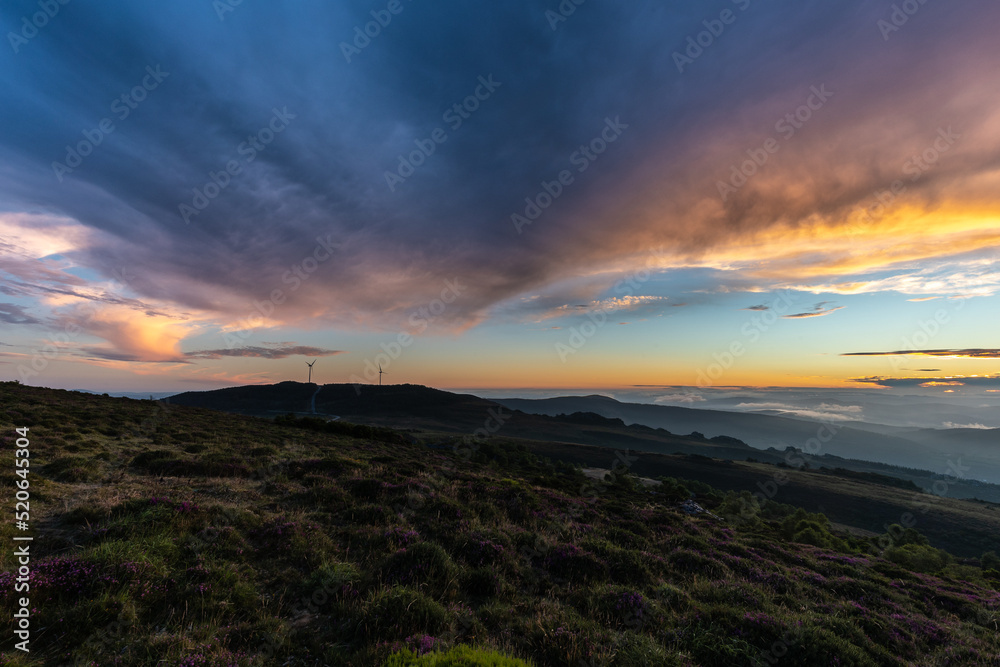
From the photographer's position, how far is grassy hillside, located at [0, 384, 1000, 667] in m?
5.72

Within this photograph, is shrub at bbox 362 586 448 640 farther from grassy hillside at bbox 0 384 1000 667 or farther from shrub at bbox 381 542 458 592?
shrub at bbox 381 542 458 592

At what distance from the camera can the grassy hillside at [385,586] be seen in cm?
572

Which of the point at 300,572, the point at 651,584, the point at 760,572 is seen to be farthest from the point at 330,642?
the point at 760,572

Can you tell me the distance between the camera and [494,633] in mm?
6922

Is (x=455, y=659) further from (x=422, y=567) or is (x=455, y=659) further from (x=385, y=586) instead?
(x=422, y=567)

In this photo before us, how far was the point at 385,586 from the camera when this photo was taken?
767cm

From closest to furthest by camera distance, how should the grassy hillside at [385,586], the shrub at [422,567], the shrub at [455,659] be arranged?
the shrub at [455,659]
the grassy hillside at [385,586]
the shrub at [422,567]

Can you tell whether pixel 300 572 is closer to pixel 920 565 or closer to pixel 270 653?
pixel 270 653

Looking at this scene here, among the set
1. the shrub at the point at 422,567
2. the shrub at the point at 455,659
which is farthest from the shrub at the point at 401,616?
the shrub at the point at 422,567

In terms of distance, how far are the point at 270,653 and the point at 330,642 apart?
0.87 metres

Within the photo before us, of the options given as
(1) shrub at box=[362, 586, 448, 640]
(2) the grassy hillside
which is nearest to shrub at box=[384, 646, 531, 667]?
(2) the grassy hillside

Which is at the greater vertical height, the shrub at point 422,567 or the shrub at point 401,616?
the shrub at point 401,616

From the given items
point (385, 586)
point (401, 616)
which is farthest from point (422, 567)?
point (401, 616)

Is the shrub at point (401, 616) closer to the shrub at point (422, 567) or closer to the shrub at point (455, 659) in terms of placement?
the shrub at point (455, 659)
